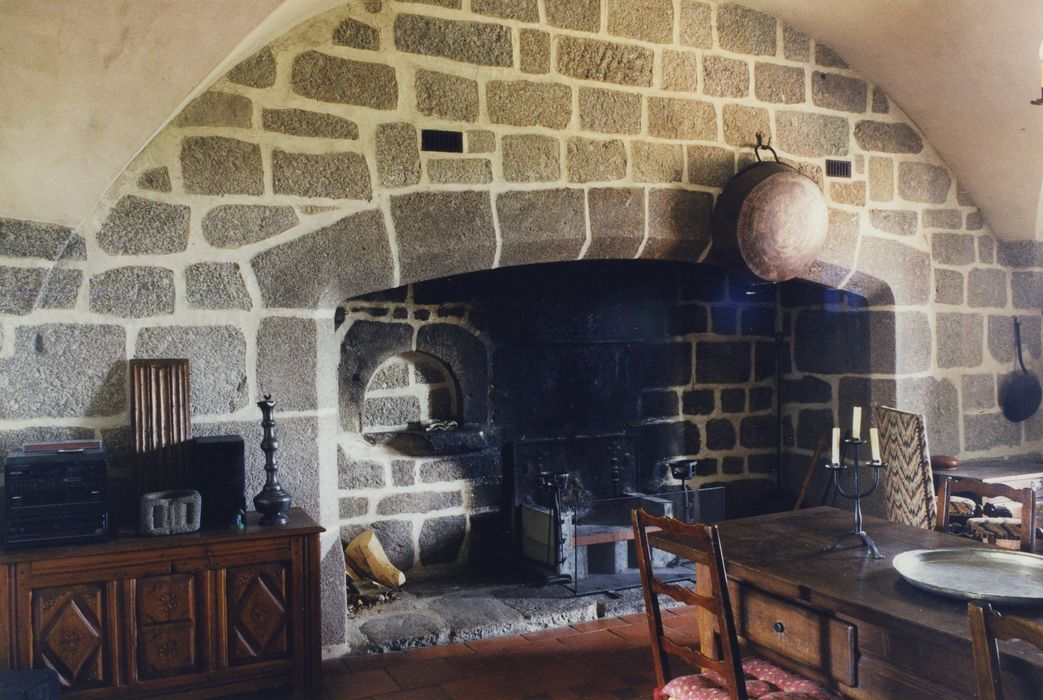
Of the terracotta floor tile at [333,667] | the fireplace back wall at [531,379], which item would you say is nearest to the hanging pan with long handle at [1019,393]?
the fireplace back wall at [531,379]

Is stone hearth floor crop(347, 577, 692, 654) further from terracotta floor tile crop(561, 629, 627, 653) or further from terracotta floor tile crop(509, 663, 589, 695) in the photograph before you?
terracotta floor tile crop(509, 663, 589, 695)

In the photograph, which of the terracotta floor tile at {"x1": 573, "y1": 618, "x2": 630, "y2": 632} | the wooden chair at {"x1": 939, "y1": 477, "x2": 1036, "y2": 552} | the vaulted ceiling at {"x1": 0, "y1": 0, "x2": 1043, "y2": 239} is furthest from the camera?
the terracotta floor tile at {"x1": 573, "y1": 618, "x2": 630, "y2": 632}

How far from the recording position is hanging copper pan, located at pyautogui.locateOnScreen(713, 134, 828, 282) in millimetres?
3760

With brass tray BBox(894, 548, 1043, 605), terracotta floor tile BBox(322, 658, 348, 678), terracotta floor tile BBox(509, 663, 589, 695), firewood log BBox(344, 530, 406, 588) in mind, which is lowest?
A: terracotta floor tile BBox(509, 663, 589, 695)

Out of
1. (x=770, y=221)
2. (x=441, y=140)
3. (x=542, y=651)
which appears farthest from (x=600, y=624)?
(x=441, y=140)

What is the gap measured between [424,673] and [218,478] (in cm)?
106

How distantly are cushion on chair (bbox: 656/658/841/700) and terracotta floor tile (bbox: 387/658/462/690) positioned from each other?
113 cm

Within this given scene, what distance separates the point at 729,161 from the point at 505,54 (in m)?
1.19

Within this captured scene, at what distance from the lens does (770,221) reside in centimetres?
377

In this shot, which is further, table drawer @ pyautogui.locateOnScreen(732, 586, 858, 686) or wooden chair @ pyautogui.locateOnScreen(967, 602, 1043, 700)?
table drawer @ pyautogui.locateOnScreen(732, 586, 858, 686)

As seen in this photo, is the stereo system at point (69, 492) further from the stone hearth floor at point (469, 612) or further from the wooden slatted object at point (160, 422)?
the stone hearth floor at point (469, 612)

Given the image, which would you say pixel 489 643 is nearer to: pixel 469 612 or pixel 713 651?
pixel 469 612

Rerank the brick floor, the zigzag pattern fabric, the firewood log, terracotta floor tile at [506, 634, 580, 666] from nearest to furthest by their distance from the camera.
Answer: the brick floor < terracotta floor tile at [506, 634, 580, 666] < the zigzag pattern fabric < the firewood log

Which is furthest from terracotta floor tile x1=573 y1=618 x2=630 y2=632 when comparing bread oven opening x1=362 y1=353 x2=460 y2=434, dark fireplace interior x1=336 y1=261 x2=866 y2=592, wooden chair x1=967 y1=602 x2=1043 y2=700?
wooden chair x1=967 y1=602 x2=1043 y2=700
